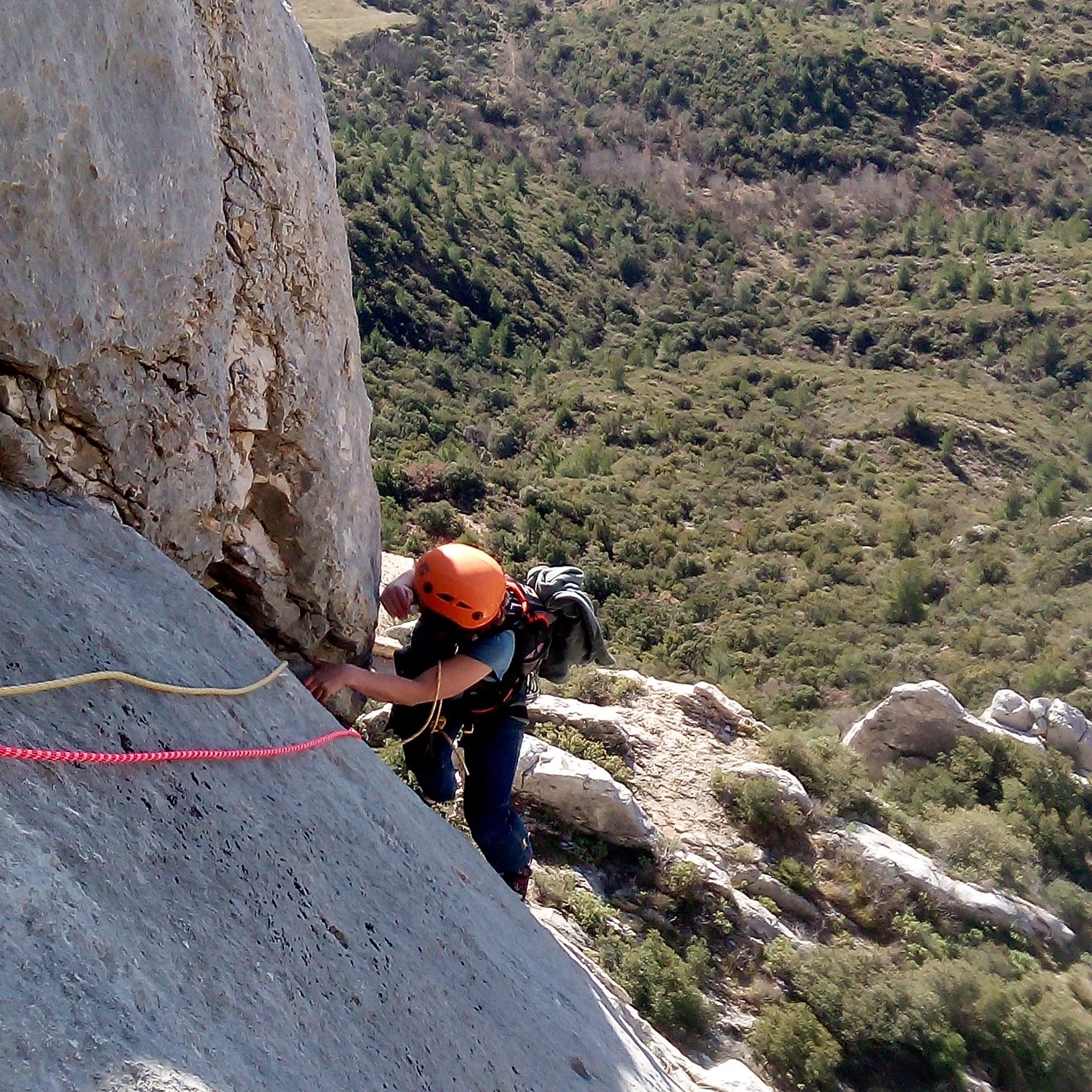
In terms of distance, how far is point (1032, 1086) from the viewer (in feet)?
24.2

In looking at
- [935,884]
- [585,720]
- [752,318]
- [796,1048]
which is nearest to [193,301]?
[796,1048]

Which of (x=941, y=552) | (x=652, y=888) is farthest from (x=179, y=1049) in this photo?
(x=941, y=552)

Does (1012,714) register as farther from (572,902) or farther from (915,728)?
(572,902)

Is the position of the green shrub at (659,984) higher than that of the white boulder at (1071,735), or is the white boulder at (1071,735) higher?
the green shrub at (659,984)

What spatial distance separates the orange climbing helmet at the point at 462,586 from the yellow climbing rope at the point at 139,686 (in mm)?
772

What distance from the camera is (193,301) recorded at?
11.9ft

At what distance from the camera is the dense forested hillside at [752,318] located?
82.1 feet

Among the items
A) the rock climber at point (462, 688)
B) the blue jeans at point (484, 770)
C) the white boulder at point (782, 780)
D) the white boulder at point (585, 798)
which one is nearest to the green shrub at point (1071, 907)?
the white boulder at point (782, 780)

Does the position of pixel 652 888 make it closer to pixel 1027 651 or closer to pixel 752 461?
pixel 1027 651

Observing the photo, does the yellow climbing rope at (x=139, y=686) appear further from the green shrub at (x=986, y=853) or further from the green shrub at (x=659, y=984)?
the green shrub at (x=986, y=853)

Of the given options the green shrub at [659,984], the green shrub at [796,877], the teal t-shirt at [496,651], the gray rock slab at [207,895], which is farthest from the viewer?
the green shrub at [796,877]

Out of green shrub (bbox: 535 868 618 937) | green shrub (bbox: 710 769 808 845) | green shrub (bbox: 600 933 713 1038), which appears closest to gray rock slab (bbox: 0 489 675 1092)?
green shrub (bbox: 600 933 713 1038)

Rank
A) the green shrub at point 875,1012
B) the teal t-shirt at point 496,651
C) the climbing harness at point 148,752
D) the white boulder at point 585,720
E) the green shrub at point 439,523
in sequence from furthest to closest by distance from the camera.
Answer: the green shrub at point 439,523
the white boulder at point 585,720
the green shrub at point 875,1012
the teal t-shirt at point 496,651
the climbing harness at point 148,752

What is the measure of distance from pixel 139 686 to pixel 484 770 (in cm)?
221
